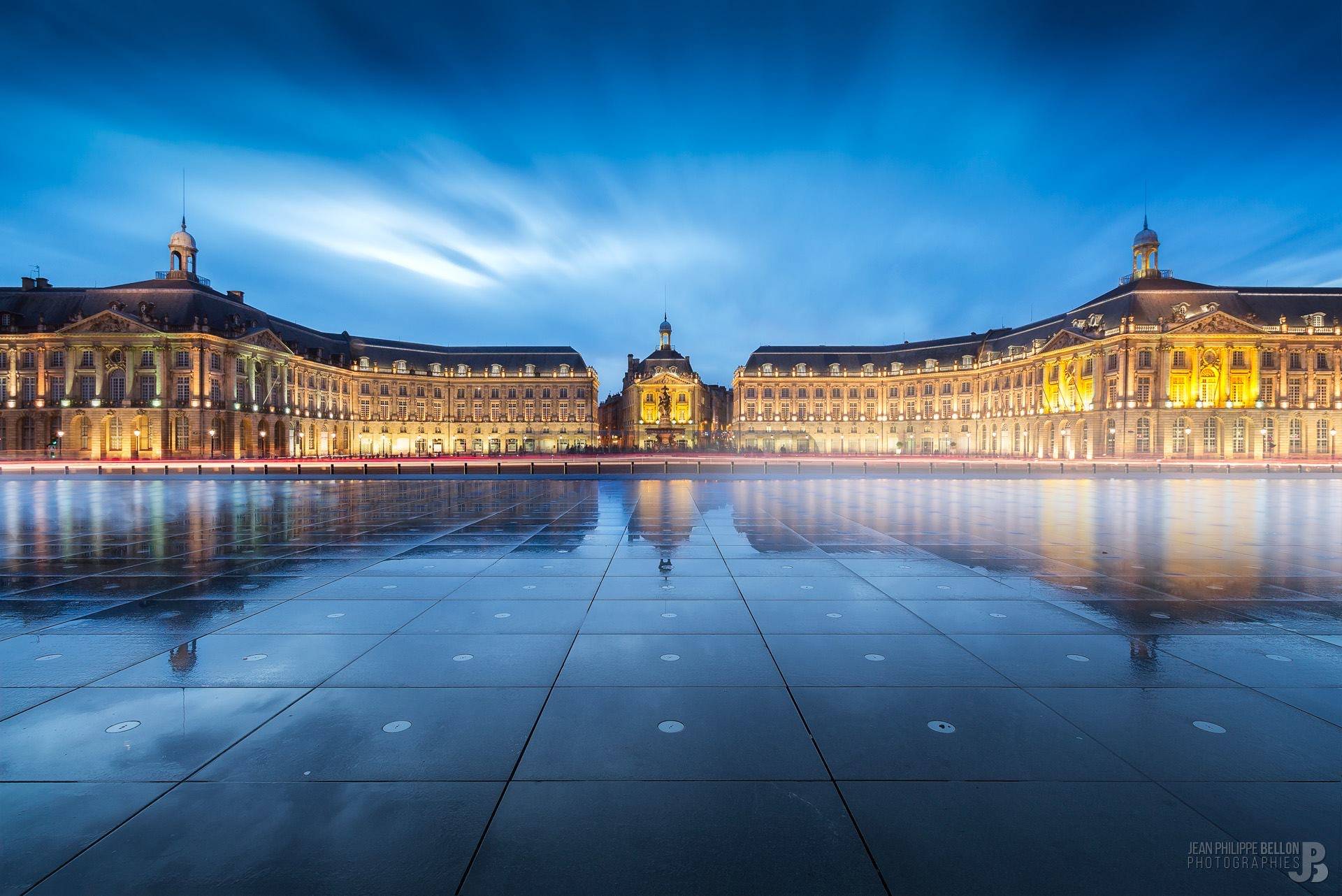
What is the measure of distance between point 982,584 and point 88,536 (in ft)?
Answer: 56.8

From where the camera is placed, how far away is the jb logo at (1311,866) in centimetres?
309

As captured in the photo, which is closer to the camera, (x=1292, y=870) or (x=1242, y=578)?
(x=1292, y=870)

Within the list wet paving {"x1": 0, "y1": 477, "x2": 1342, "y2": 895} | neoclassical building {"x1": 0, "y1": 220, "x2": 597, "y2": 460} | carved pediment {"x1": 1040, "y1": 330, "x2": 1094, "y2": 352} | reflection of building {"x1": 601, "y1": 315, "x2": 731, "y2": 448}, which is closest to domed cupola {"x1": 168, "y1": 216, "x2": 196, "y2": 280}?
neoclassical building {"x1": 0, "y1": 220, "x2": 597, "y2": 460}

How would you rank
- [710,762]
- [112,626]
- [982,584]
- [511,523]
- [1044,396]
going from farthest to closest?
[1044,396]
[511,523]
[982,584]
[112,626]
[710,762]

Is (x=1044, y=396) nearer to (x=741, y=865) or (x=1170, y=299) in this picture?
(x=1170, y=299)

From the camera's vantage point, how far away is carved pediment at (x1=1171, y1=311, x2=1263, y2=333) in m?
70.2

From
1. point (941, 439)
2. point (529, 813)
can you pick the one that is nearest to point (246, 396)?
point (529, 813)

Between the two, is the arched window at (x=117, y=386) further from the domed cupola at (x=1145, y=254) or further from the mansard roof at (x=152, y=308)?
the domed cupola at (x=1145, y=254)

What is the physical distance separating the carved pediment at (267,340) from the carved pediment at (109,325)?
28.3ft

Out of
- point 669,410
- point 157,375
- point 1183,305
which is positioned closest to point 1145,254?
point 1183,305

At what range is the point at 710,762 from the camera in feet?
13.6

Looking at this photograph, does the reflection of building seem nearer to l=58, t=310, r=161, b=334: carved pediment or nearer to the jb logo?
l=58, t=310, r=161, b=334: carved pediment

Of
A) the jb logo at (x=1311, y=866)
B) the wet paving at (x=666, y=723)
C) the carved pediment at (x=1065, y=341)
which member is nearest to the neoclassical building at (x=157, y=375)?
the wet paving at (x=666, y=723)

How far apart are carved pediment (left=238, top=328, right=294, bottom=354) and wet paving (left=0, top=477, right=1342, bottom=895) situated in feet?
257
